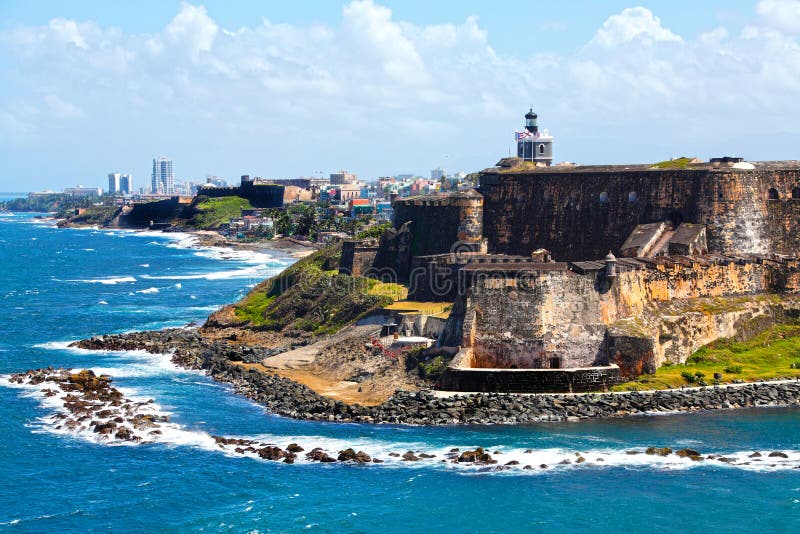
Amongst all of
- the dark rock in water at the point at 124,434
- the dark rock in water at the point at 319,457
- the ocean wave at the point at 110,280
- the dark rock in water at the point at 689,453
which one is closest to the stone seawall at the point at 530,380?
the dark rock in water at the point at 689,453

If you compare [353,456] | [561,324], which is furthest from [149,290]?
[353,456]

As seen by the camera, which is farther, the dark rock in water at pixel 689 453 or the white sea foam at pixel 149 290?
the white sea foam at pixel 149 290

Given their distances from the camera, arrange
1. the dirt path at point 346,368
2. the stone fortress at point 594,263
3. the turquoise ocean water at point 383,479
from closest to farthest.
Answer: the turquoise ocean water at point 383,479, the stone fortress at point 594,263, the dirt path at point 346,368

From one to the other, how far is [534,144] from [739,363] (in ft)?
110

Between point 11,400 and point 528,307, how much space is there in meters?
24.9

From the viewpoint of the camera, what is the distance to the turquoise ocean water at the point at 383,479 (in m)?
34.5

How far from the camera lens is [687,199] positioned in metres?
58.9

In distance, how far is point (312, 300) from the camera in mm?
67250

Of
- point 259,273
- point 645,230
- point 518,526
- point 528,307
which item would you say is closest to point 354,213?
point 259,273

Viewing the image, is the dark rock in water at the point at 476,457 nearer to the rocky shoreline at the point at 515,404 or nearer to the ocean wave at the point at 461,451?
the ocean wave at the point at 461,451

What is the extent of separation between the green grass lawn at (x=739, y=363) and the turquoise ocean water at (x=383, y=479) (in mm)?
3076

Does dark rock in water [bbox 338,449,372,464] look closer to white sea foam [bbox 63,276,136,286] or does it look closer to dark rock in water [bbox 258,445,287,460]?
dark rock in water [bbox 258,445,287,460]

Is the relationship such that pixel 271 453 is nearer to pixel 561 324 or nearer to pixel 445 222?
pixel 561 324

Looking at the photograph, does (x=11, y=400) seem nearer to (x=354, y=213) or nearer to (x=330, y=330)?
(x=330, y=330)
